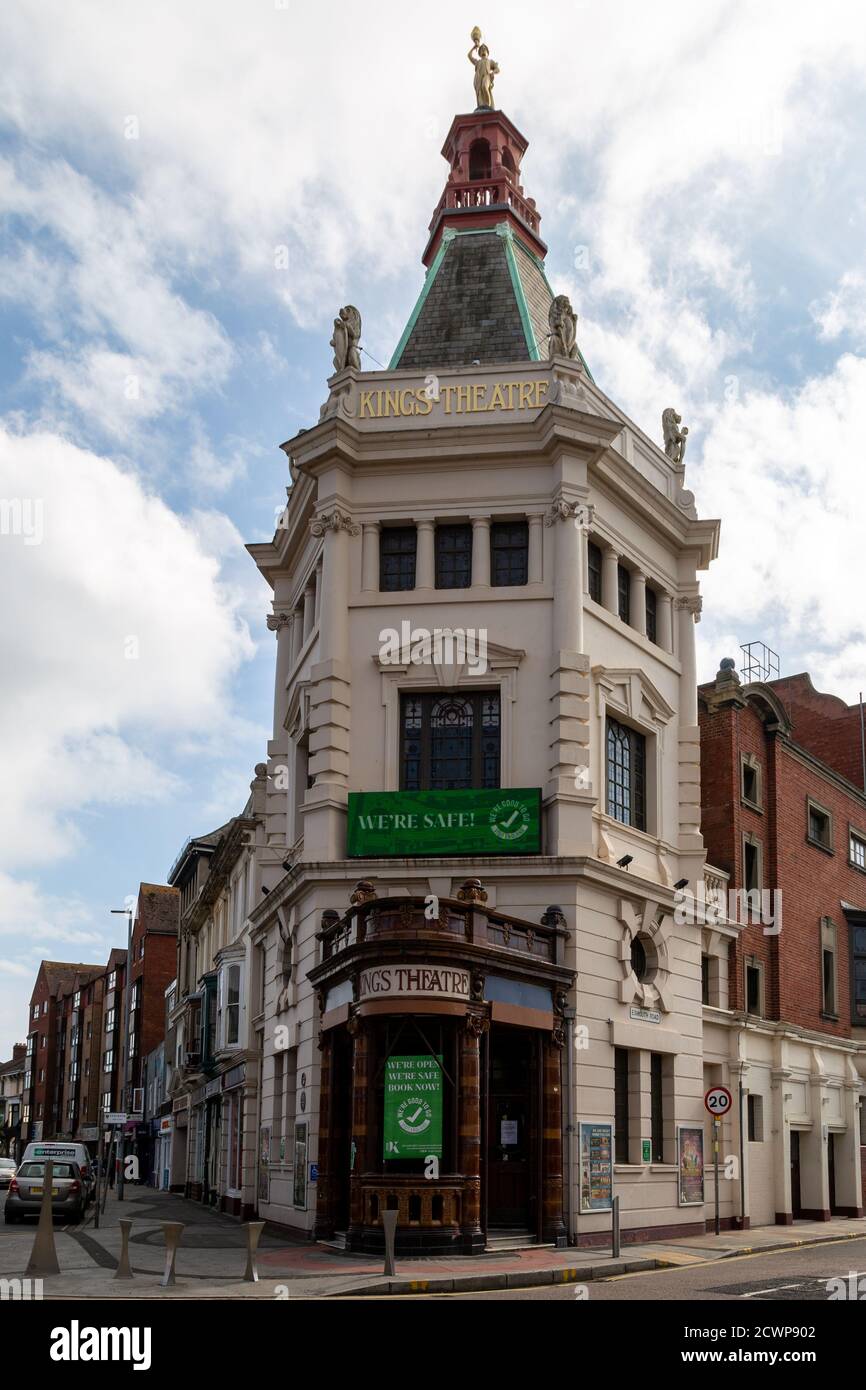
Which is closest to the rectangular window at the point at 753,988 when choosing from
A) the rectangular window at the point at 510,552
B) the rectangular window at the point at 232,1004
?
the rectangular window at the point at 510,552

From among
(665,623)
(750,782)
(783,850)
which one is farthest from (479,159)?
(783,850)

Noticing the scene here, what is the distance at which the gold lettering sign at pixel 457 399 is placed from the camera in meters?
29.7

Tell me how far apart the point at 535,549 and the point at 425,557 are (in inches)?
90.4

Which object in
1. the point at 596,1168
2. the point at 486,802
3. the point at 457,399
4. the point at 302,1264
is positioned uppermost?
the point at 457,399

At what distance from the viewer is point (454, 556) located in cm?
2981

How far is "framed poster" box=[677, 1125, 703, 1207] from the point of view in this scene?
2841 centimetres

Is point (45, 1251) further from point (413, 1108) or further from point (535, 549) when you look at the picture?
point (535, 549)

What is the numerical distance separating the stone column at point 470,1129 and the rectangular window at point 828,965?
70.5 feet

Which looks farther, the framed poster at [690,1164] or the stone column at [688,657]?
the stone column at [688,657]

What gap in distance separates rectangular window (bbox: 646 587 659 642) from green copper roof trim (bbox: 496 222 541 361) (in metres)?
5.97

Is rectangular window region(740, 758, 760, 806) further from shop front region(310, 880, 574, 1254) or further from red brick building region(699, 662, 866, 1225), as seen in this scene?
shop front region(310, 880, 574, 1254)

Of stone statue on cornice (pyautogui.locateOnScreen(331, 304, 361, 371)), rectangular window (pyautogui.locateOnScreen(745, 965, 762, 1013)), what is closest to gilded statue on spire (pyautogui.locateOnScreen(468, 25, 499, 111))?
stone statue on cornice (pyautogui.locateOnScreen(331, 304, 361, 371))

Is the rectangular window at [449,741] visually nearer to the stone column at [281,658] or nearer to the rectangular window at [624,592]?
the rectangular window at [624,592]

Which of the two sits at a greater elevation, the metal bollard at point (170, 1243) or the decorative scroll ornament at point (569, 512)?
the decorative scroll ornament at point (569, 512)
